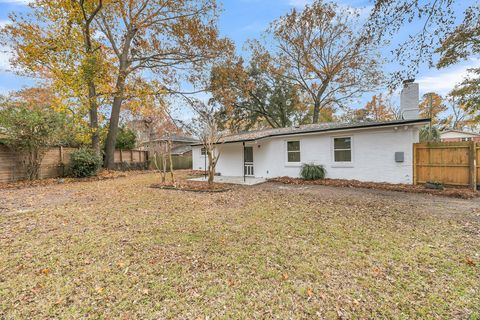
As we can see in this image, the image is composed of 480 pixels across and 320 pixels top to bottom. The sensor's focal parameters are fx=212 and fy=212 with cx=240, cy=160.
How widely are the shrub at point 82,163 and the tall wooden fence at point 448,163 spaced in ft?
54.1

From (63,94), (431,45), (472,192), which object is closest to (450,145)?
(472,192)

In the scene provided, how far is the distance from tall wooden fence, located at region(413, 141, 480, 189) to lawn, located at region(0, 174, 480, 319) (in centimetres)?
291

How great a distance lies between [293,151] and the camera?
1180 centimetres

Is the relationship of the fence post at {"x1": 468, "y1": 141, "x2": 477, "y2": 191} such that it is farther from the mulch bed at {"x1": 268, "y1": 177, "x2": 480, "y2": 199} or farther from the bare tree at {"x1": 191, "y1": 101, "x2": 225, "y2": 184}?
the bare tree at {"x1": 191, "y1": 101, "x2": 225, "y2": 184}

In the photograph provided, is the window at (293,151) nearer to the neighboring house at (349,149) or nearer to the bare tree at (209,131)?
the neighboring house at (349,149)

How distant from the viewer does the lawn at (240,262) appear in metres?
2.25

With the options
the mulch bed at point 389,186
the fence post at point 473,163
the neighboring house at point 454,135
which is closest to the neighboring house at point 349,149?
the mulch bed at point 389,186

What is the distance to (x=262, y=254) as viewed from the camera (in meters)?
3.37

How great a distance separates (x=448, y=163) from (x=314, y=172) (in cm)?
503

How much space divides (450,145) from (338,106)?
15601mm

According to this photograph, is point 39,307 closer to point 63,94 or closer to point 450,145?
point 450,145

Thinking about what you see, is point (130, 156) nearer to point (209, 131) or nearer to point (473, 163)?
point (209, 131)

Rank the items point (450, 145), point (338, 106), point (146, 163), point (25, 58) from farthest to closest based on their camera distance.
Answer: point (338, 106), point (146, 163), point (25, 58), point (450, 145)

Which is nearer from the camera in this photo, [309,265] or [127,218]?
[309,265]
